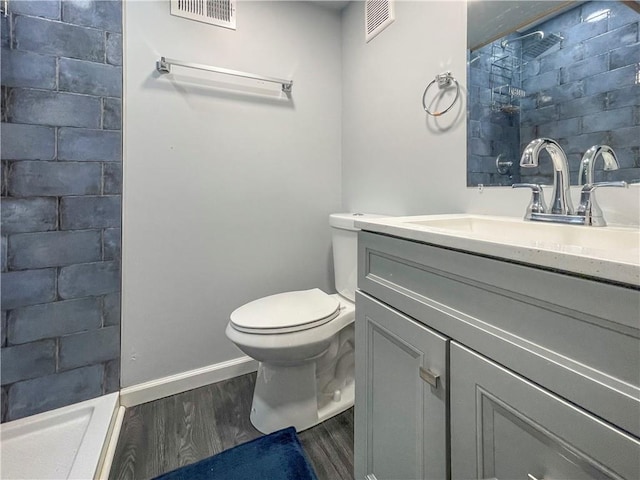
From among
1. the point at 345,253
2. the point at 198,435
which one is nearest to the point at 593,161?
the point at 345,253

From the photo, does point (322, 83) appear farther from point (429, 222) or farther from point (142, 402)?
point (142, 402)

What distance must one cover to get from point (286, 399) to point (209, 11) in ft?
5.95

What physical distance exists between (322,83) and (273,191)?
0.70m

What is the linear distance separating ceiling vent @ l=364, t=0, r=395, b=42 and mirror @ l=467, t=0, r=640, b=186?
0.47 metres

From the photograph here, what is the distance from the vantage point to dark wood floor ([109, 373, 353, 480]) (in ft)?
3.74

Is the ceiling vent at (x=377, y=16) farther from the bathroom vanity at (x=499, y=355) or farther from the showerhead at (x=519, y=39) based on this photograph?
the bathroom vanity at (x=499, y=355)

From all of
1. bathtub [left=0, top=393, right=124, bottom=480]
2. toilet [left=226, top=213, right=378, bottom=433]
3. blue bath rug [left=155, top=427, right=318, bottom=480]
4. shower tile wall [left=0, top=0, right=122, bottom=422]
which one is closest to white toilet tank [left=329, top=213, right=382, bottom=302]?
toilet [left=226, top=213, right=378, bottom=433]

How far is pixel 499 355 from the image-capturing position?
55 centimetres

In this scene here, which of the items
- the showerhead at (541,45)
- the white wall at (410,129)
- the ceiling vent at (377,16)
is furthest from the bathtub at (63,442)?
the ceiling vent at (377,16)

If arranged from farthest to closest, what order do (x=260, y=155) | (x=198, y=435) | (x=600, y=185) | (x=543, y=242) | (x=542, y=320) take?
(x=260, y=155), (x=198, y=435), (x=600, y=185), (x=543, y=242), (x=542, y=320)

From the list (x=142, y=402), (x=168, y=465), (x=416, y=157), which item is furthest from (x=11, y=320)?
(x=416, y=157)

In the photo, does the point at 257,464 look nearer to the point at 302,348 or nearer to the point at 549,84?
the point at 302,348

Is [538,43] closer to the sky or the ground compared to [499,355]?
closer to the sky

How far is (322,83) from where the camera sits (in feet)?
6.08
